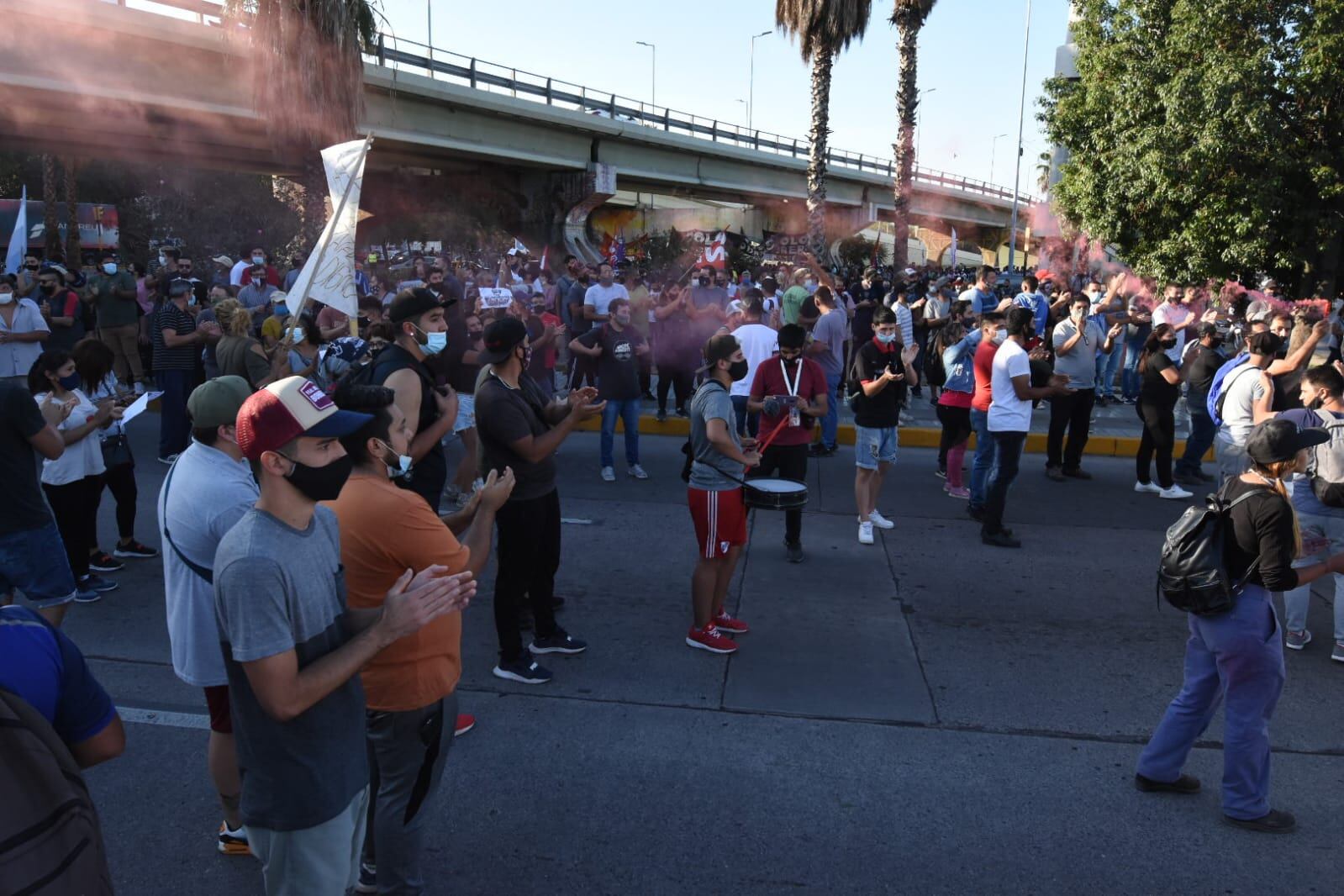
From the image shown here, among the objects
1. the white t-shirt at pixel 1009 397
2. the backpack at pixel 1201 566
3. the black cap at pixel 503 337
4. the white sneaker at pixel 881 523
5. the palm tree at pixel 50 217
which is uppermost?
the palm tree at pixel 50 217

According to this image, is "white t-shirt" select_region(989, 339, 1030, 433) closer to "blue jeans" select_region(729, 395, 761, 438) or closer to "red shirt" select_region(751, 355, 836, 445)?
"red shirt" select_region(751, 355, 836, 445)

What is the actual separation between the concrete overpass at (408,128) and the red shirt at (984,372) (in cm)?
1268

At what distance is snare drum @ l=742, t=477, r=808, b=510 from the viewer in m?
5.59

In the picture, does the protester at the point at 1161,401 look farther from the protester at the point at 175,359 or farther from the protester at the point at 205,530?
the protester at the point at 175,359

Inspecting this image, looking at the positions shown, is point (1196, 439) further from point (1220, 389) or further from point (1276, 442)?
point (1276, 442)

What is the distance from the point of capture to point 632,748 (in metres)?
4.23

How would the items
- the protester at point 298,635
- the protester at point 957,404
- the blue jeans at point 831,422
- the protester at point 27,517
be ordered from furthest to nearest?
1. the blue jeans at point 831,422
2. the protester at point 957,404
3. the protester at point 27,517
4. the protester at point 298,635

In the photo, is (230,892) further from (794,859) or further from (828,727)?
(828,727)

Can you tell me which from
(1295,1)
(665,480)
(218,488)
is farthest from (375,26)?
(218,488)

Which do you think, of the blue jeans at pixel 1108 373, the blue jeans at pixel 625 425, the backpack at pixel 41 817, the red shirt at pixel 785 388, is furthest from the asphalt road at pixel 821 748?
the blue jeans at pixel 1108 373

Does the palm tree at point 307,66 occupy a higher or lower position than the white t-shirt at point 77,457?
higher

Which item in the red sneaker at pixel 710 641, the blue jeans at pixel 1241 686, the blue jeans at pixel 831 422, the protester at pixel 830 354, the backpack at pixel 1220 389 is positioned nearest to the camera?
the blue jeans at pixel 1241 686

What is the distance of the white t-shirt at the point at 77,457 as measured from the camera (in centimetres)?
555

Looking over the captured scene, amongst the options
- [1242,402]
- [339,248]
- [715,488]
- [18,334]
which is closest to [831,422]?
[1242,402]
